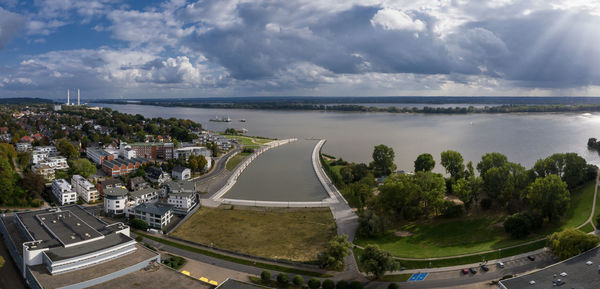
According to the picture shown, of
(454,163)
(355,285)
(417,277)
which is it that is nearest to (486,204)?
(454,163)

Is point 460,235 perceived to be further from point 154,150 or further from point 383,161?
point 154,150

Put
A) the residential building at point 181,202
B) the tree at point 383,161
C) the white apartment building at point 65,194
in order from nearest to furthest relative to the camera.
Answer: the residential building at point 181,202, the white apartment building at point 65,194, the tree at point 383,161

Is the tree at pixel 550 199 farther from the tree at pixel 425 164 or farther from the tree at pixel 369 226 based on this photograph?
the tree at pixel 425 164

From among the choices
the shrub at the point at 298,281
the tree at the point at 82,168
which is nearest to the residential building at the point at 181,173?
the tree at the point at 82,168

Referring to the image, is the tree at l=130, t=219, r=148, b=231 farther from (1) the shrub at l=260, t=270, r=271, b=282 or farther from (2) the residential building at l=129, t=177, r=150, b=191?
(1) the shrub at l=260, t=270, r=271, b=282

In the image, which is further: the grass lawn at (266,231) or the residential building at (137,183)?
the residential building at (137,183)

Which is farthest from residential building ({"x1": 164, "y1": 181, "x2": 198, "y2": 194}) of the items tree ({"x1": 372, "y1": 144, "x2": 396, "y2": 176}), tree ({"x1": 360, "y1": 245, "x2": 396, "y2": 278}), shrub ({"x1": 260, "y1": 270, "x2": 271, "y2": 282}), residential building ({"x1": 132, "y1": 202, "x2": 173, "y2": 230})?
tree ({"x1": 372, "y1": 144, "x2": 396, "y2": 176})

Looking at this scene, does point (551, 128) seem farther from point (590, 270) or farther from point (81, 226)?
point (81, 226)
